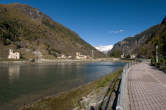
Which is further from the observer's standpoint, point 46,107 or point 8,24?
point 8,24

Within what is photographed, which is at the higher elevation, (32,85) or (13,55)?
(13,55)

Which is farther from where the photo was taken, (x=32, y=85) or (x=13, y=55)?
(x=13, y=55)

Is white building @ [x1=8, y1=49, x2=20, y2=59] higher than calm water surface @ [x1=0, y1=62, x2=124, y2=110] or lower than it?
higher

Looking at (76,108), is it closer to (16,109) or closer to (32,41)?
(16,109)

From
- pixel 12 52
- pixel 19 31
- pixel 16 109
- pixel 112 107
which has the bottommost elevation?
pixel 16 109

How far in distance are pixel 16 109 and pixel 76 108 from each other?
5.97m

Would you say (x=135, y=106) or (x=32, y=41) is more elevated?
(x=32, y=41)

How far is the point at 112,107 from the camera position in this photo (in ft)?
25.0

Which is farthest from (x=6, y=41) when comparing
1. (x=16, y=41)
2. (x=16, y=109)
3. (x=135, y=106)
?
(x=135, y=106)

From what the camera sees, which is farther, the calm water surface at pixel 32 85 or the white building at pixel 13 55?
the white building at pixel 13 55

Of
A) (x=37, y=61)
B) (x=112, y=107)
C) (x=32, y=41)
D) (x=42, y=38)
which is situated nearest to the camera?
(x=112, y=107)

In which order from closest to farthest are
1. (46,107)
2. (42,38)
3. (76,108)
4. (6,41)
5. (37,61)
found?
(76,108)
(46,107)
(37,61)
(6,41)
(42,38)

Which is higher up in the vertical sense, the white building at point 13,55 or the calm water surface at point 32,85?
the white building at point 13,55

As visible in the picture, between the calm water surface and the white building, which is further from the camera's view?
the white building
